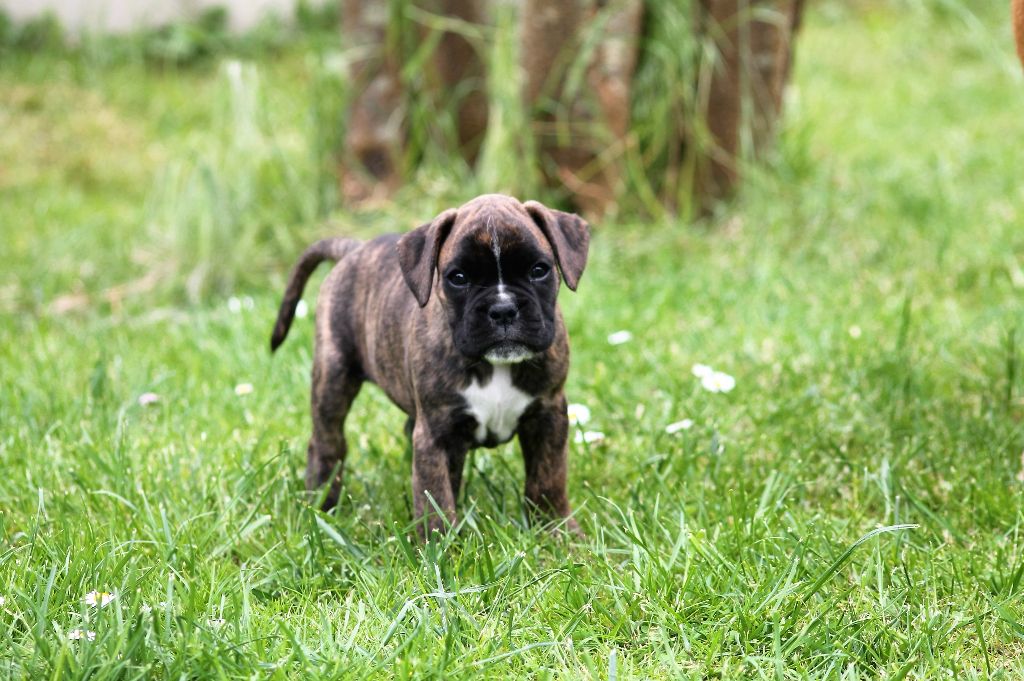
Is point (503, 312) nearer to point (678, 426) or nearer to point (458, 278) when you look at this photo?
point (458, 278)

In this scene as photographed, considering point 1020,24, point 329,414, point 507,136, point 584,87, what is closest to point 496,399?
point 329,414

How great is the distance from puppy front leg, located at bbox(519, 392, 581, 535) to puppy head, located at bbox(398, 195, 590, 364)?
0.31m

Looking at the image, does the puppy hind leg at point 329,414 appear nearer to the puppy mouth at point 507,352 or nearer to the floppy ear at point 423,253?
the floppy ear at point 423,253

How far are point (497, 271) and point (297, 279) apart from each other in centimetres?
117

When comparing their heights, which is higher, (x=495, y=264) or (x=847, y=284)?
(x=495, y=264)

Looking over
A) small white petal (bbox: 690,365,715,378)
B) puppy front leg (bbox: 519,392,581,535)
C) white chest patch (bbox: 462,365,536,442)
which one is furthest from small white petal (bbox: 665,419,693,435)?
white chest patch (bbox: 462,365,536,442)

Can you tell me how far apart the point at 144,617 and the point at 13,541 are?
1.02 m

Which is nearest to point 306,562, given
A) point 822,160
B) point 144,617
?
point 144,617

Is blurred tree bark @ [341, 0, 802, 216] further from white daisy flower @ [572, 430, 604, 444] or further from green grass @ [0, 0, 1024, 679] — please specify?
white daisy flower @ [572, 430, 604, 444]

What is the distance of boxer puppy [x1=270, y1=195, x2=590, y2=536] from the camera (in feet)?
11.0

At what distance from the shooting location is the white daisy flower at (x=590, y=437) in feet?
14.4

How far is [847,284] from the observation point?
6.23 meters

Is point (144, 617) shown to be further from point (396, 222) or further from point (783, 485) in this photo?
point (396, 222)

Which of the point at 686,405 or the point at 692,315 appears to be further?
the point at 692,315
